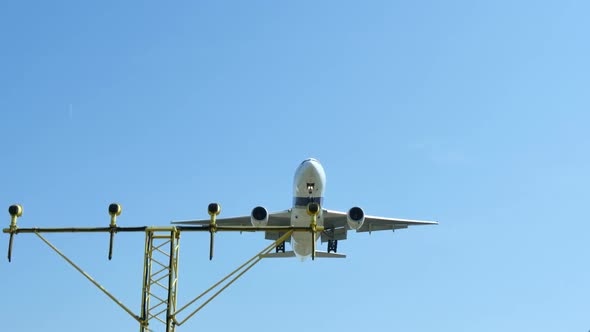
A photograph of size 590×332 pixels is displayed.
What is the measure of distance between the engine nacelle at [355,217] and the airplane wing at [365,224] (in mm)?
2763

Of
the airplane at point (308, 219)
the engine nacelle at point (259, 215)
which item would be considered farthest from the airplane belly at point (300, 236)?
the engine nacelle at point (259, 215)

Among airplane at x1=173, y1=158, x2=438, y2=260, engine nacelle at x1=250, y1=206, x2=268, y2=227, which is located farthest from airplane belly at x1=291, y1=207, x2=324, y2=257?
engine nacelle at x1=250, y1=206, x2=268, y2=227

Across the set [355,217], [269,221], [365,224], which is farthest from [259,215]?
[365,224]

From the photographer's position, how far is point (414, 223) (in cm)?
5534

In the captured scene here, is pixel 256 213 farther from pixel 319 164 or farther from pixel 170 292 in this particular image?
pixel 170 292

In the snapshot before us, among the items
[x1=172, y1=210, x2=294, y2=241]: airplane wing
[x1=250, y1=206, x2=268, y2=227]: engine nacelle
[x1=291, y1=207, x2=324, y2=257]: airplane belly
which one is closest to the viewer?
[x1=291, y1=207, x2=324, y2=257]: airplane belly

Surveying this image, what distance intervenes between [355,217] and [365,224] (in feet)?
20.1

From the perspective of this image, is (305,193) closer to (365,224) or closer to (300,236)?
(300,236)

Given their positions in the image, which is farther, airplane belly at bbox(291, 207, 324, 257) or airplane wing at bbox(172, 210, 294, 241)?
airplane wing at bbox(172, 210, 294, 241)

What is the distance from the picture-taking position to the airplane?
47.8 m

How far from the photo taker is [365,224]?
5519cm

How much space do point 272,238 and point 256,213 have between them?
639 centimetres

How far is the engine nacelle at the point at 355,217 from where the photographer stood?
161ft

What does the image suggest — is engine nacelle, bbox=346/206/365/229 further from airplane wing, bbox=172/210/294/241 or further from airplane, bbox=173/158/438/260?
airplane wing, bbox=172/210/294/241
